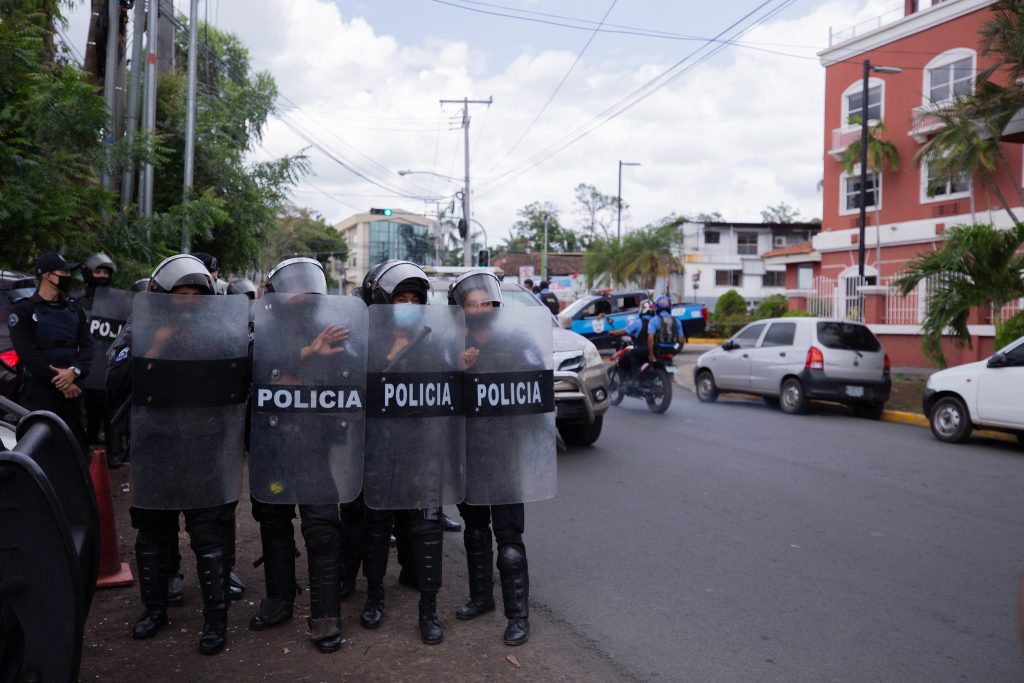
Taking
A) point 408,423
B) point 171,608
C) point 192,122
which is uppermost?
point 192,122

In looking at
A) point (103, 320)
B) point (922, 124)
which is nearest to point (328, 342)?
point (103, 320)

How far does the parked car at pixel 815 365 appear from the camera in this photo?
548 inches

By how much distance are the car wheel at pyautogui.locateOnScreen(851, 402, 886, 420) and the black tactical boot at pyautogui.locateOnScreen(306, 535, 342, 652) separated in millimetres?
12009

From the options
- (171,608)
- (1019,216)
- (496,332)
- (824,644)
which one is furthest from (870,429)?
(1019,216)

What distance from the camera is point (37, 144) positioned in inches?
368

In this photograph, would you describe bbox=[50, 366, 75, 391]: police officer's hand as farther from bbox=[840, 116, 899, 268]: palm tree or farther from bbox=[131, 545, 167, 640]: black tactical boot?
bbox=[840, 116, 899, 268]: palm tree

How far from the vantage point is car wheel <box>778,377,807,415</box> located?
559 inches

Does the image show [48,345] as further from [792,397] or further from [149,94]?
[792,397]

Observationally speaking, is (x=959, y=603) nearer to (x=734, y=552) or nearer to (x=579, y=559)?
(x=734, y=552)

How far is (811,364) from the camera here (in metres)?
14.0

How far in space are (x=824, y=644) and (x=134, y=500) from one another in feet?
11.5

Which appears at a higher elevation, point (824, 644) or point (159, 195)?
point (159, 195)

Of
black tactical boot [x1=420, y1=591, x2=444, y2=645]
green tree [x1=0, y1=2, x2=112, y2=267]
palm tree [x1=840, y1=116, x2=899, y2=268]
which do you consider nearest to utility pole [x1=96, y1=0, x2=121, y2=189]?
green tree [x1=0, y1=2, x2=112, y2=267]

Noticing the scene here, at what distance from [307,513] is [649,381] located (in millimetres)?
9969
